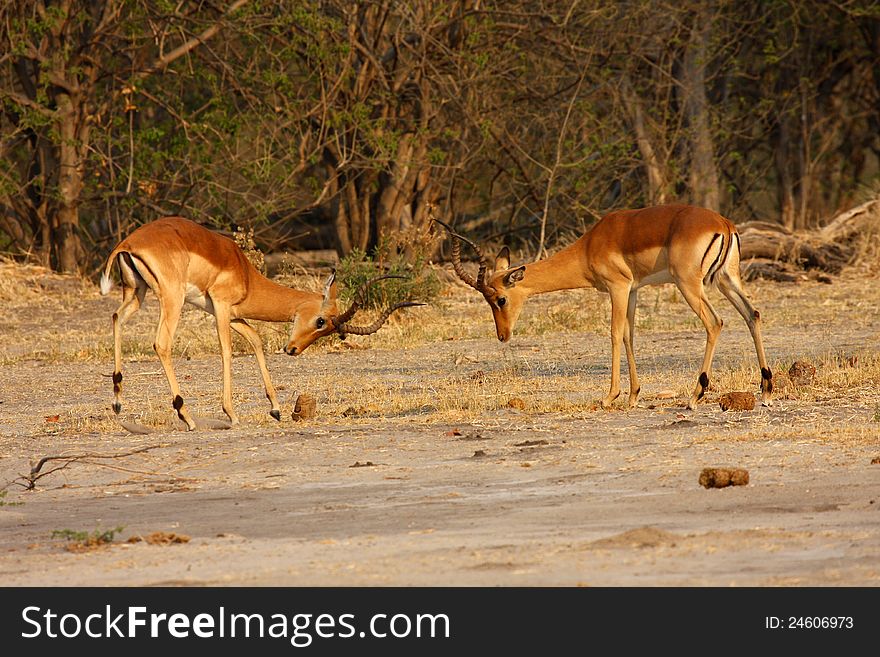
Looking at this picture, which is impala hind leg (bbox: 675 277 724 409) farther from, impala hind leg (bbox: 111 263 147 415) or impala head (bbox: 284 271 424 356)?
impala hind leg (bbox: 111 263 147 415)

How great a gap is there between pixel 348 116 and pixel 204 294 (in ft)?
31.9

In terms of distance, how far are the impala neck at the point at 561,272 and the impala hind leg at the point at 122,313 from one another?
9.54 feet

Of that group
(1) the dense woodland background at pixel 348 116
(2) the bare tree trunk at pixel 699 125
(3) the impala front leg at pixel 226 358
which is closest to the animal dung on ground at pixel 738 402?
(3) the impala front leg at pixel 226 358

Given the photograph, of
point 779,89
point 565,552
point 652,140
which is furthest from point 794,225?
point 565,552

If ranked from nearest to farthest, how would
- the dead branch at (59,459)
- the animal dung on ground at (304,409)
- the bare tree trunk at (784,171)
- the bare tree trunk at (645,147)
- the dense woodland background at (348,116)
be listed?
the dead branch at (59,459), the animal dung on ground at (304,409), the dense woodland background at (348,116), the bare tree trunk at (645,147), the bare tree trunk at (784,171)

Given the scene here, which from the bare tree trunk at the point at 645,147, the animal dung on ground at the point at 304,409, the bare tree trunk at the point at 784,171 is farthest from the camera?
the bare tree trunk at the point at 784,171

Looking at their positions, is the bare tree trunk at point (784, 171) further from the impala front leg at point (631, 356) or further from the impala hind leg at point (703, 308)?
the impala hind leg at point (703, 308)

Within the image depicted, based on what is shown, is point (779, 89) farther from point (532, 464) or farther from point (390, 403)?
point (532, 464)

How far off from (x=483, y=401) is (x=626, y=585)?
5573mm

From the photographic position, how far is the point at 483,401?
10.7m

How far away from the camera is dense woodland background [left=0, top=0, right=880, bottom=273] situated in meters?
20.0

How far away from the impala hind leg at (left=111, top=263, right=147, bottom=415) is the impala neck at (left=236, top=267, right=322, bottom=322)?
801 mm

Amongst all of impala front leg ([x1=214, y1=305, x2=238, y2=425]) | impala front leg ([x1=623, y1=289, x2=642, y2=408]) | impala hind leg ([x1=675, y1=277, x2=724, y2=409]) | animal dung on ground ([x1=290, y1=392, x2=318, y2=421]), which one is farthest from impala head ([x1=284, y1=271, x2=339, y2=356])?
impala hind leg ([x1=675, y1=277, x2=724, y2=409])

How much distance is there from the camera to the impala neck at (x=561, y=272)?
439 inches
